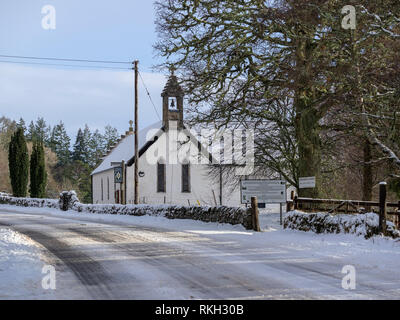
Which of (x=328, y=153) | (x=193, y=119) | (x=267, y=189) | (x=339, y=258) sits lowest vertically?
(x=339, y=258)

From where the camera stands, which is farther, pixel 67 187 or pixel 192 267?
pixel 67 187

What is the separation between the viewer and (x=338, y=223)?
1427 centimetres

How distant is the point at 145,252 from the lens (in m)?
11.6

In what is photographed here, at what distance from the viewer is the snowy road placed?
728 centimetres

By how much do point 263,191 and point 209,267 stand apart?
34.9 ft

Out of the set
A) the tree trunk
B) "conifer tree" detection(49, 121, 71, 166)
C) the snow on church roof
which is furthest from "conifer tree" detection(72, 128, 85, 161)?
the tree trunk

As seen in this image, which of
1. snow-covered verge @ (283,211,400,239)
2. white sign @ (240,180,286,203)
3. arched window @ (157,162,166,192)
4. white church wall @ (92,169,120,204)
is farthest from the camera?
white church wall @ (92,169,120,204)

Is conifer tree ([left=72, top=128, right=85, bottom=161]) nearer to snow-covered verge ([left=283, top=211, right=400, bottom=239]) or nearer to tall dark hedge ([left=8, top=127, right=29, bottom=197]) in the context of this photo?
tall dark hedge ([left=8, top=127, right=29, bottom=197])

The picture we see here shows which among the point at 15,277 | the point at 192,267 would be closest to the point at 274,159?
the point at 192,267

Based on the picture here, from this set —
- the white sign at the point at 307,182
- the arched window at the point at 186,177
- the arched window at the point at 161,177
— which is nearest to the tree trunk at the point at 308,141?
the white sign at the point at 307,182

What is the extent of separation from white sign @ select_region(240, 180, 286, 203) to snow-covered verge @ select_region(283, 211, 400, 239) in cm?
262
